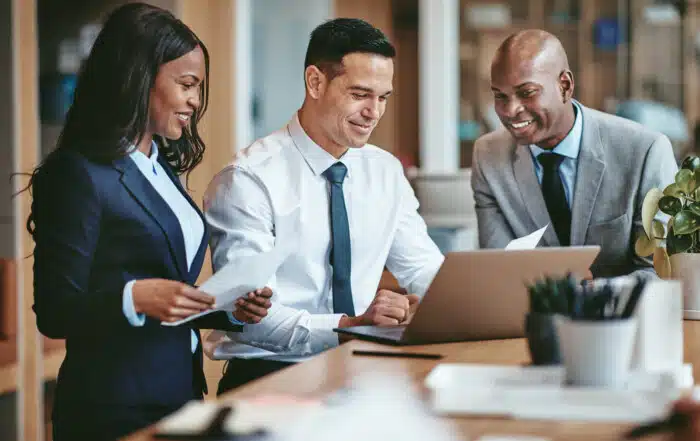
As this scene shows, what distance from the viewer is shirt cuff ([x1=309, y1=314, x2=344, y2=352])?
6.67ft

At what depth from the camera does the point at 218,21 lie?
6090 mm

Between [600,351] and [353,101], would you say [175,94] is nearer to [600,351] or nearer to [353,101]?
[353,101]

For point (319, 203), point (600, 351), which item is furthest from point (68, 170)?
point (600, 351)

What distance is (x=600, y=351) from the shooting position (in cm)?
117

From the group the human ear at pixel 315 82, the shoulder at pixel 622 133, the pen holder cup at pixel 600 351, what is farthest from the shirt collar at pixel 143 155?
the shoulder at pixel 622 133

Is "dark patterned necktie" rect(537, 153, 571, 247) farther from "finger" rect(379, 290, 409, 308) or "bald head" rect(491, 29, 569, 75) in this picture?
"finger" rect(379, 290, 409, 308)

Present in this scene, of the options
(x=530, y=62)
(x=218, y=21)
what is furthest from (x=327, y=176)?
(x=218, y=21)

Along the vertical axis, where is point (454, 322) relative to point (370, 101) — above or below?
below

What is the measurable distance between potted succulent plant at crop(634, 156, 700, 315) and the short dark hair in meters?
0.72

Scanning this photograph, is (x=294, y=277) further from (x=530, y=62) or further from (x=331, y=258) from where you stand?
(x=530, y=62)

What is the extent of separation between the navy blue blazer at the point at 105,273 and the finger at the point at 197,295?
0.14 metres

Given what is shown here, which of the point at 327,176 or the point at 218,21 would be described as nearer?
the point at 327,176

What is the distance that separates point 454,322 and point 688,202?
1.86 feet

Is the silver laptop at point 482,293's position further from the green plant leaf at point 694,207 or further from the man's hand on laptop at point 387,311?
the green plant leaf at point 694,207
